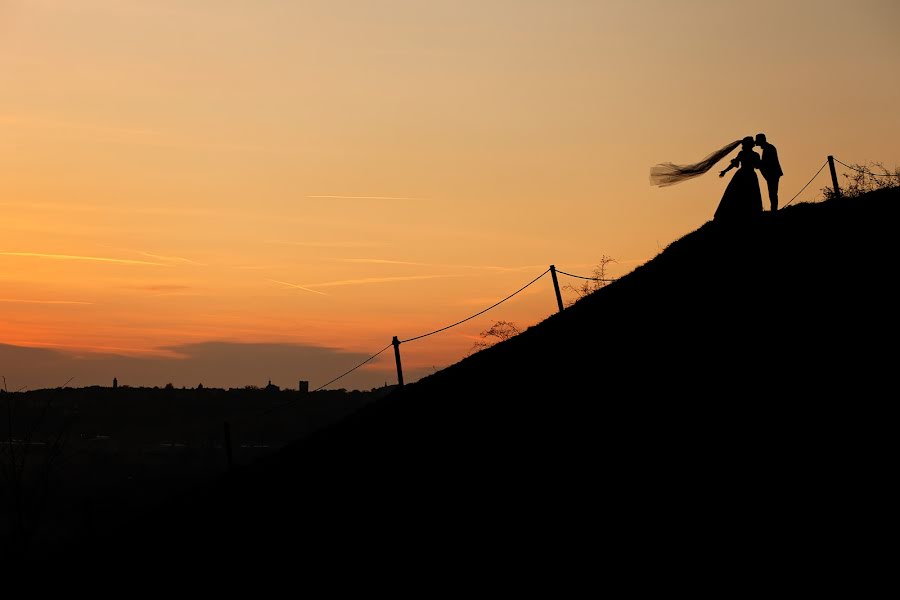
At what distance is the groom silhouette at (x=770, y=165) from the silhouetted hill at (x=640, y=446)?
1157 mm

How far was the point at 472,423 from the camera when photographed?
1873cm

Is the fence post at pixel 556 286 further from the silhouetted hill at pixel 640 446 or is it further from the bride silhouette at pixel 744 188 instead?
the bride silhouette at pixel 744 188

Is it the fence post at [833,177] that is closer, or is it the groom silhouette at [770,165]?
the groom silhouette at [770,165]

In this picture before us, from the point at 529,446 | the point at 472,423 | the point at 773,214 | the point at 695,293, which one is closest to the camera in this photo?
the point at 529,446

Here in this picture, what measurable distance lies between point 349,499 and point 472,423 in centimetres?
271

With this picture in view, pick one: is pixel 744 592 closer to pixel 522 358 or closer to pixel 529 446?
pixel 529 446

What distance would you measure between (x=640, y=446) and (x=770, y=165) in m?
13.7

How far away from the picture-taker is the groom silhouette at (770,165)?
2517 cm

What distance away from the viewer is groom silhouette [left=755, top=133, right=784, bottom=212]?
25172 mm

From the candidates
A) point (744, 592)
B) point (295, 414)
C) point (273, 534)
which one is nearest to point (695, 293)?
point (273, 534)

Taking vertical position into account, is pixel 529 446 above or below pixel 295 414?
below

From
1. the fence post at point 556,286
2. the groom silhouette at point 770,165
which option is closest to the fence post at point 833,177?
the groom silhouette at point 770,165

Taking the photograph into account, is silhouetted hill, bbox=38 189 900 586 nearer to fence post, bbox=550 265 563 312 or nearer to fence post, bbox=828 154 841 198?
fence post, bbox=550 265 563 312

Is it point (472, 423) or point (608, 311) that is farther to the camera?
point (608, 311)
